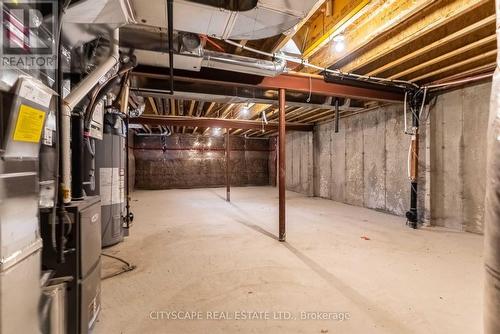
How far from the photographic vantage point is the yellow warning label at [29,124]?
0.82 m

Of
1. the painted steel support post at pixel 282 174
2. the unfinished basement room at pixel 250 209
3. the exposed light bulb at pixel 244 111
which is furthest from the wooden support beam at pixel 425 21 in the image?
the exposed light bulb at pixel 244 111

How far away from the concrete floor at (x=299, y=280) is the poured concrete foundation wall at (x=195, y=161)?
649 centimetres

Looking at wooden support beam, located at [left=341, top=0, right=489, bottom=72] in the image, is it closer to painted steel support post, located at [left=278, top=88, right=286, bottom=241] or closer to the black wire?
painted steel support post, located at [left=278, top=88, right=286, bottom=241]

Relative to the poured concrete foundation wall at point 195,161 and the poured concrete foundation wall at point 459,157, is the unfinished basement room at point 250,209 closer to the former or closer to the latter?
the poured concrete foundation wall at point 459,157

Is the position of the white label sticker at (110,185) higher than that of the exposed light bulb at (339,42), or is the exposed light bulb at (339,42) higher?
the exposed light bulb at (339,42)

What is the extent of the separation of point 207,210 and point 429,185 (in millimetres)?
3967

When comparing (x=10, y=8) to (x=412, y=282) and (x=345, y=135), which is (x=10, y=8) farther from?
(x=345, y=135)

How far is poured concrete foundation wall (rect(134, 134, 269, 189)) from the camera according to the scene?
966cm

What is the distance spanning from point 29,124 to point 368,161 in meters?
5.50

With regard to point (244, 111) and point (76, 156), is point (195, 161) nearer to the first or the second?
point (244, 111)

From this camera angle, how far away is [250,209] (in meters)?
5.16

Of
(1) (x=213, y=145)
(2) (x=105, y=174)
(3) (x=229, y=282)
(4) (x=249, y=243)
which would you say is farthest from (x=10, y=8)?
(1) (x=213, y=145)

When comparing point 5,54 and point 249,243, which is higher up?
point 5,54

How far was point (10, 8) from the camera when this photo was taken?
2.87ft
